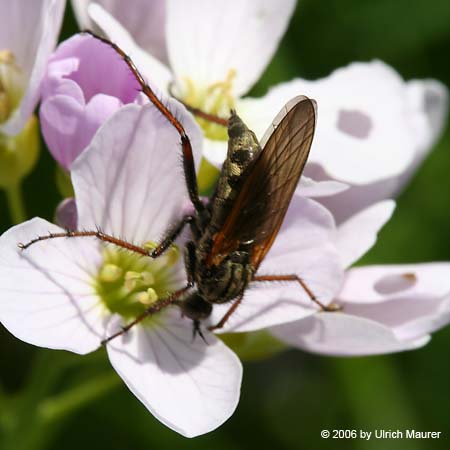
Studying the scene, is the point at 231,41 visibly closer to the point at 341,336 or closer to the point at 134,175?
the point at 134,175

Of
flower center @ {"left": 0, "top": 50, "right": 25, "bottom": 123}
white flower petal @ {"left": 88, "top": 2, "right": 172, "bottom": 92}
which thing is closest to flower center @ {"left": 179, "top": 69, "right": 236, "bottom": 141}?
white flower petal @ {"left": 88, "top": 2, "right": 172, "bottom": 92}

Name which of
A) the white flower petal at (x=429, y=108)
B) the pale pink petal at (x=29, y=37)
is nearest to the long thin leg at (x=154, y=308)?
the pale pink petal at (x=29, y=37)

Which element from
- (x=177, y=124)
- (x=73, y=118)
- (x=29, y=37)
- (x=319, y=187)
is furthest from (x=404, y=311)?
(x=29, y=37)

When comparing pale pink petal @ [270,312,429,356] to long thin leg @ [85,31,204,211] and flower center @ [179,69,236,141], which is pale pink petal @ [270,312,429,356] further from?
flower center @ [179,69,236,141]

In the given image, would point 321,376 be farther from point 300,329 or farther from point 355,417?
point 300,329

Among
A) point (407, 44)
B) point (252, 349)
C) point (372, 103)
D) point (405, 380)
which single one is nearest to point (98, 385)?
point (252, 349)
